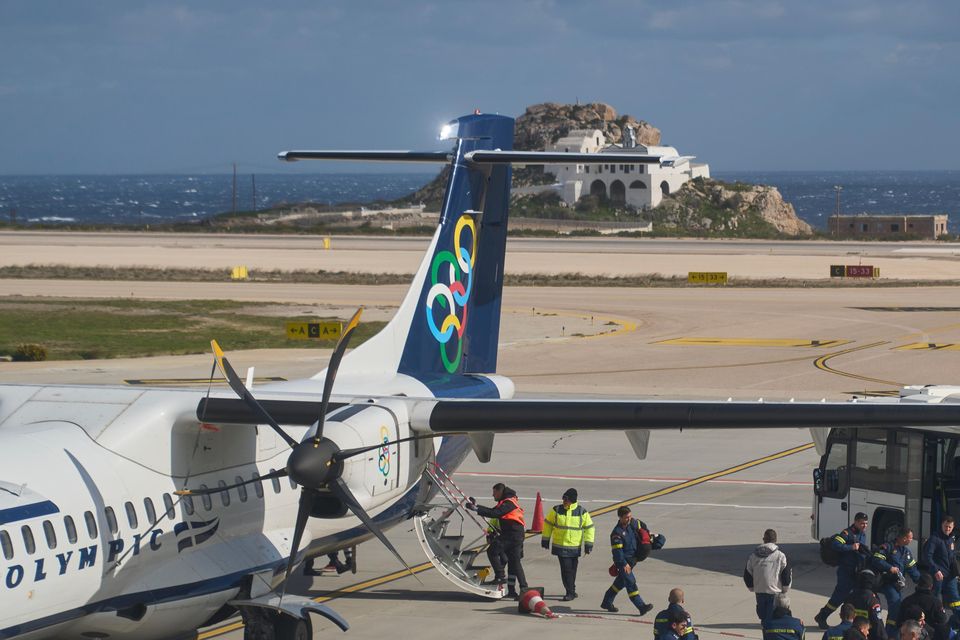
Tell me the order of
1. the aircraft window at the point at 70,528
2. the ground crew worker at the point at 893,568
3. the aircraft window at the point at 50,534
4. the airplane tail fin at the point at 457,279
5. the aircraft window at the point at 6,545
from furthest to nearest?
1. the airplane tail fin at the point at 457,279
2. the ground crew worker at the point at 893,568
3. the aircraft window at the point at 70,528
4. the aircraft window at the point at 50,534
5. the aircraft window at the point at 6,545

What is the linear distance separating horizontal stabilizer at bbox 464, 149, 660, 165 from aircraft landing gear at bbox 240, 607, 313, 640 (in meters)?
7.38

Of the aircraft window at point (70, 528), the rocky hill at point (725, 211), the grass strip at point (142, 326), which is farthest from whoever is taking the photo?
the rocky hill at point (725, 211)

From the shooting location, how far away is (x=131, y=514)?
13938 millimetres

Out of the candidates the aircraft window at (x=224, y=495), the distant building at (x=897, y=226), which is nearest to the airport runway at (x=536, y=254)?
the distant building at (x=897, y=226)

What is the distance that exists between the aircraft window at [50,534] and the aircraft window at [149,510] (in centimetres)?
143

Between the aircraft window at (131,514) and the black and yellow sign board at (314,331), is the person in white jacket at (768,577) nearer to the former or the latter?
the aircraft window at (131,514)

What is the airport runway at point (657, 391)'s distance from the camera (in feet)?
60.4

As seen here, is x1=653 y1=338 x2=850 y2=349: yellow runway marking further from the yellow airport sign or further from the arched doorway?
the arched doorway

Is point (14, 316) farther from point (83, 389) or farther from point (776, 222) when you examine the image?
point (776, 222)

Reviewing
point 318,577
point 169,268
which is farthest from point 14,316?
point 318,577

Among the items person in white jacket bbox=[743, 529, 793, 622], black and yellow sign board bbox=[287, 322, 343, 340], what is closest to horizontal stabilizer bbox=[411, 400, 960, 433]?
person in white jacket bbox=[743, 529, 793, 622]

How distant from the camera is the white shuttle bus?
63.0 feet

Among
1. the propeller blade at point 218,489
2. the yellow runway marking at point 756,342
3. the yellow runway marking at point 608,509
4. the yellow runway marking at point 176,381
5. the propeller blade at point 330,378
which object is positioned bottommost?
the yellow runway marking at point 608,509

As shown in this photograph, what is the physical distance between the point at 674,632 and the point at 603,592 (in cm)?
564
